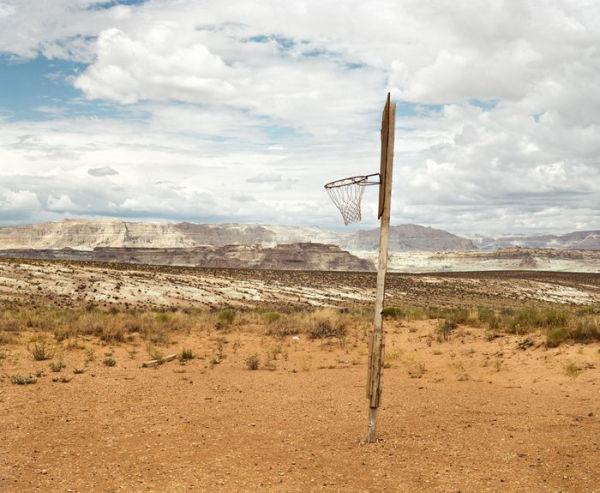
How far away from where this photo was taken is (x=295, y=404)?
35.6ft

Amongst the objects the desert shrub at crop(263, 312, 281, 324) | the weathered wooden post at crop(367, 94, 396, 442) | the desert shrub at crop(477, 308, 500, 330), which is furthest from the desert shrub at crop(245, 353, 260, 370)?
the desert shrub at crop(477, 308, 500, 330)

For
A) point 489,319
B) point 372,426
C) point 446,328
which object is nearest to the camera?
point 372,426

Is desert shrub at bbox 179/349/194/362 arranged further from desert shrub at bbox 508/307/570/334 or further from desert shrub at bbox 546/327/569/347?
desert shrub at bbox 508/307/570/334

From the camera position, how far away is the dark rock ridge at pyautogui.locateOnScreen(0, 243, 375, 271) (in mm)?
129000

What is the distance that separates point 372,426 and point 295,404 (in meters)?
2.94

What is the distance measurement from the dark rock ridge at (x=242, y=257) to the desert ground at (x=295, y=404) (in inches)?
4204

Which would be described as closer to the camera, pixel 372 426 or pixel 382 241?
pixel 382 241

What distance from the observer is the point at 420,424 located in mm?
9359

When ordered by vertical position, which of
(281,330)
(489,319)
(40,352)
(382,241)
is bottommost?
(281,330)

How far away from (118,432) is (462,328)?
14.1 m

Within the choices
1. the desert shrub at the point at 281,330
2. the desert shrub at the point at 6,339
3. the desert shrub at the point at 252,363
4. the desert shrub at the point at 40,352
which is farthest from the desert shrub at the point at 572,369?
the desert shrub at the point at 6,339

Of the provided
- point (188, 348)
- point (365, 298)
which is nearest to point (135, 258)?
point (365, 298)

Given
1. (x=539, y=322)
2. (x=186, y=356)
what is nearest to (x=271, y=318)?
(x=186, y=356)

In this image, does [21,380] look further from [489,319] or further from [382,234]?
[489,319]
